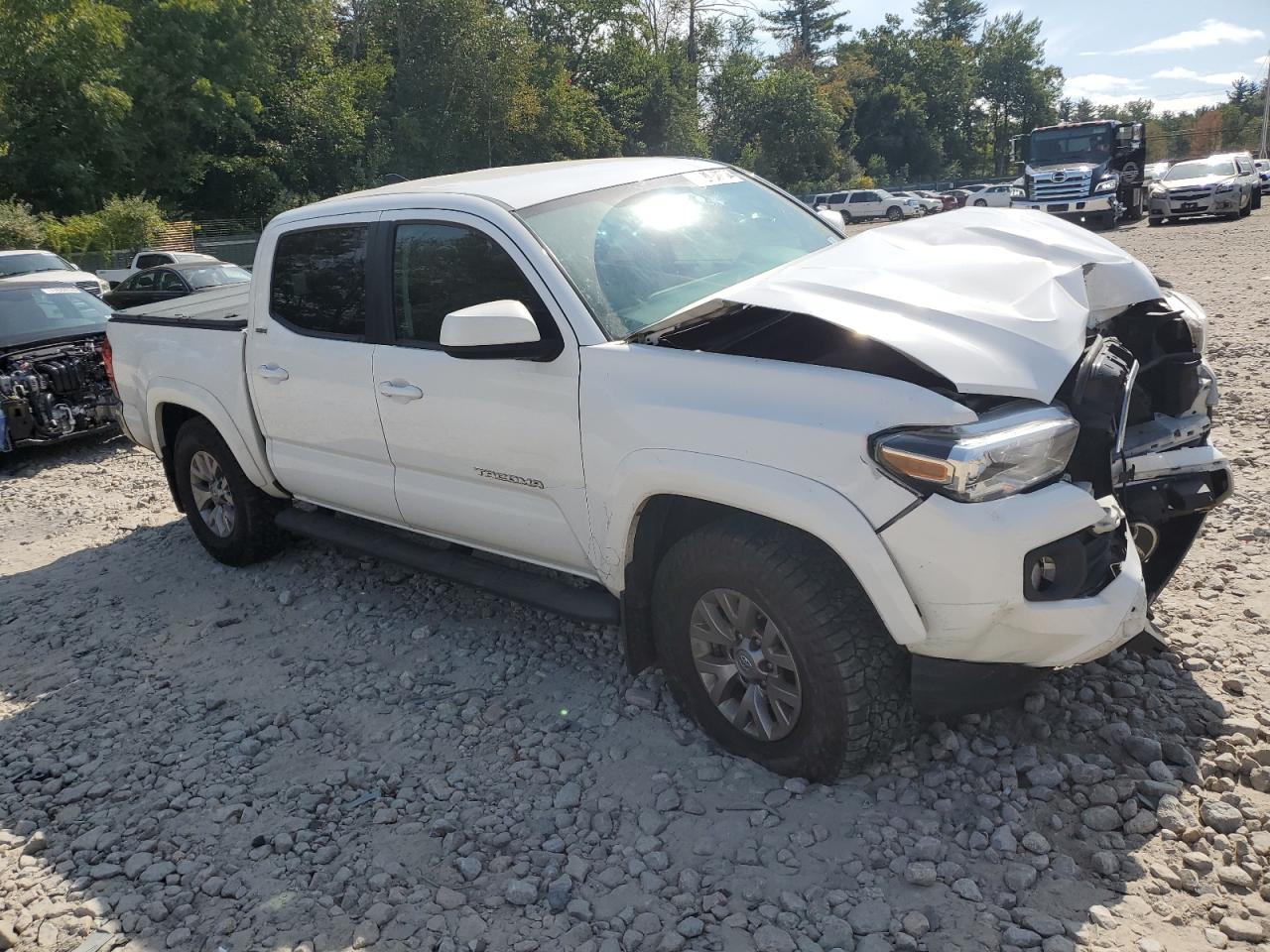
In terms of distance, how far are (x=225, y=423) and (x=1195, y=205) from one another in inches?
997

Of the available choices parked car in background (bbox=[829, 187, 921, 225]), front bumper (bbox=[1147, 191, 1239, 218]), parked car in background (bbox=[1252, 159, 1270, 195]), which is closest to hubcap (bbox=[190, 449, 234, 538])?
front bumper (bbox=[1147, 191, 1239, 218])

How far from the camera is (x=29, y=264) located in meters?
16.2

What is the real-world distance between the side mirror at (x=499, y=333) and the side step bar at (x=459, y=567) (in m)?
0.91

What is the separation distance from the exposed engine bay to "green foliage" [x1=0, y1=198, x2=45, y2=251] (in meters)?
19.7

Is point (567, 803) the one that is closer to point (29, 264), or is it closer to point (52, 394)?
point (52, 394)

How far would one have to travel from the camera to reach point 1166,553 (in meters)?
3.52

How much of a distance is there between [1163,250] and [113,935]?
19.1 meters

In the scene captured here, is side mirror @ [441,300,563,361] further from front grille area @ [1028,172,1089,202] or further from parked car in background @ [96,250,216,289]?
front grille area @ [1028,172,1089,202]

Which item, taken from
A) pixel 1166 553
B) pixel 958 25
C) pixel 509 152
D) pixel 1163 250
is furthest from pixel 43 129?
pixel 958 25

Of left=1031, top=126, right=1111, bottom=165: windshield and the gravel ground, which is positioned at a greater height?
left=1031, top=126, right=1111, bottom=165: windshield

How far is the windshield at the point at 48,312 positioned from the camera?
898cm

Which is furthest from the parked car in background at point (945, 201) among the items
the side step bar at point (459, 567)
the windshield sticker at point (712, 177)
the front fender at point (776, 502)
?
the front fender at point (776, 502)

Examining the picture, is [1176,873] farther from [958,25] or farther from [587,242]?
[958,25]

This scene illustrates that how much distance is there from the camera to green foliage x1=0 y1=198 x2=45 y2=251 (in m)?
25.1
